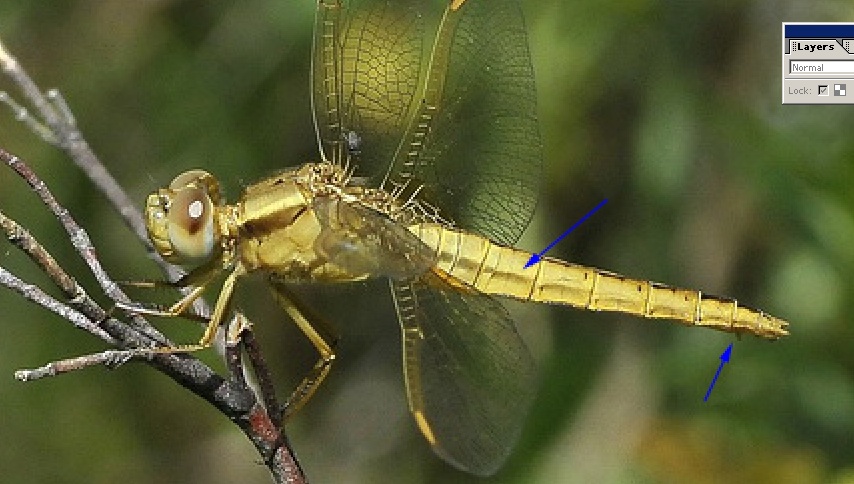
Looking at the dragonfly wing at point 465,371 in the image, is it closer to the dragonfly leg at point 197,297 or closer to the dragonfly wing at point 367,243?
the dragonfly wing at point 367,243

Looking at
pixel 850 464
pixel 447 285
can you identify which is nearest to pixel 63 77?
pixel 447 285

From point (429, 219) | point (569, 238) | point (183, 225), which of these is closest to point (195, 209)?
point (183, 225)

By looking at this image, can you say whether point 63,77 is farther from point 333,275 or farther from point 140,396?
point 333,275

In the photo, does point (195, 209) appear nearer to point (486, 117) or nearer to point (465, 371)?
point (465, 371)

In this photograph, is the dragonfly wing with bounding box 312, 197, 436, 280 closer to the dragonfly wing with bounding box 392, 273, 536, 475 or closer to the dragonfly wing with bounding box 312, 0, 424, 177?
the dragonfly wing with bounding box 392, 273, 536, 475

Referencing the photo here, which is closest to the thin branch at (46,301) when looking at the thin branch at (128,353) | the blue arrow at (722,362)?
the thin branch at (128,353)

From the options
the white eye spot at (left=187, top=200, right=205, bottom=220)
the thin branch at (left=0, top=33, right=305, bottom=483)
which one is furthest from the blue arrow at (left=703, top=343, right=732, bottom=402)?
the thin branch at (left=0, top=33, right=305, bottom=483)
